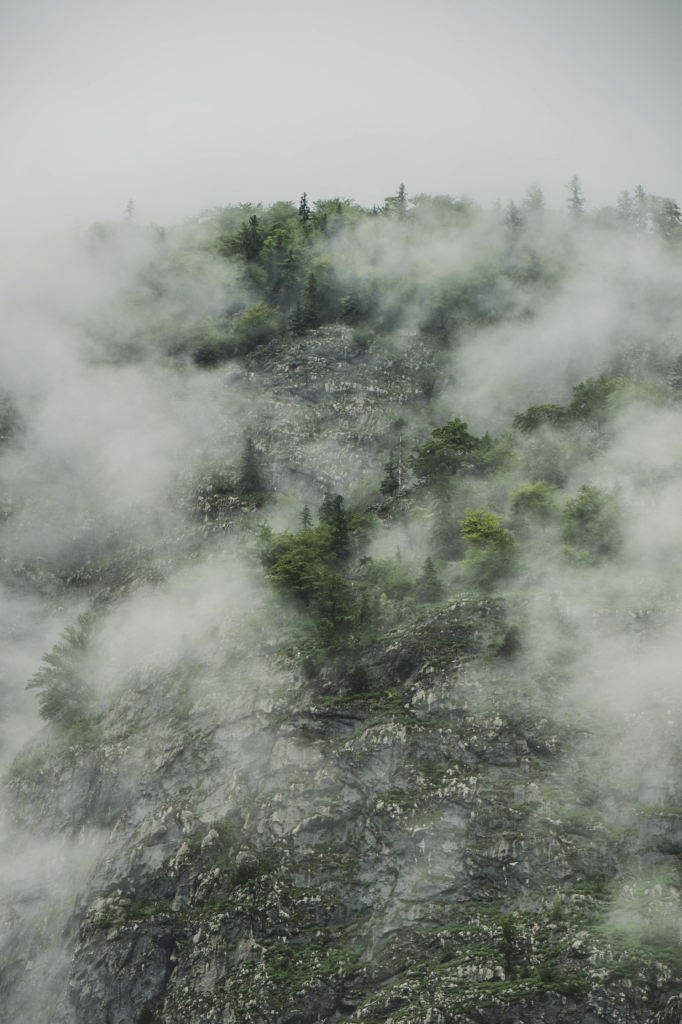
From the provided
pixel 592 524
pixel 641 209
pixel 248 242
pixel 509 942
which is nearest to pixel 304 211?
pixel 248 242

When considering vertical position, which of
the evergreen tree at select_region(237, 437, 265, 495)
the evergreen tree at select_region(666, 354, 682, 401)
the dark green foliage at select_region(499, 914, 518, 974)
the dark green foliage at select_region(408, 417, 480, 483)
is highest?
the evergreen tree at select_region(666, 354, 682, 401)

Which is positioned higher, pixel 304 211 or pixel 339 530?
pixel 304 211

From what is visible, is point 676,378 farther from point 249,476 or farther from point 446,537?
point 249,476

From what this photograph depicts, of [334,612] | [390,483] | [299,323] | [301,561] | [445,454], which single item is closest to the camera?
[334,612]

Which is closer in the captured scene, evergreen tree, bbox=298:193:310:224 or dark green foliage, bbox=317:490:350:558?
dark green foliage, bbox=317:490:350:558

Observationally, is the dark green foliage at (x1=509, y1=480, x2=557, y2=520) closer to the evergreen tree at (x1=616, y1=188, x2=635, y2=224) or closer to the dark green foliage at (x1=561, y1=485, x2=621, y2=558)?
the dark green foliage at (x1=561, y1=485, x2=621, y2=558)

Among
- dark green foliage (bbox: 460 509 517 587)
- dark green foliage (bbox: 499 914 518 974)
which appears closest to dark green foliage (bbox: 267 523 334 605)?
dark green foliage (bbox: 460 509 517 587)

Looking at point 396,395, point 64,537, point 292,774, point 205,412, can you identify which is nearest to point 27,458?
point 64,537
